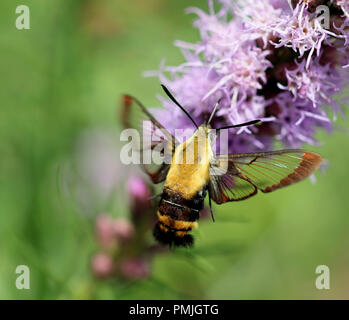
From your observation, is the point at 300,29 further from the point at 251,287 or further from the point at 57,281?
the point at 251,287

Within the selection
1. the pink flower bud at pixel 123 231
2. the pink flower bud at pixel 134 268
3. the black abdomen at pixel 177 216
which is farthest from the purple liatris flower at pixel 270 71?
the pink flower bud at pixel 134 268

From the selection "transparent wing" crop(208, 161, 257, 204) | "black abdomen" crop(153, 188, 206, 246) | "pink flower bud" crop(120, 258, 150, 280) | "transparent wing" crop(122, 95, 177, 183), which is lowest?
"pink flower bud" crop(120, 258, 150, 280)

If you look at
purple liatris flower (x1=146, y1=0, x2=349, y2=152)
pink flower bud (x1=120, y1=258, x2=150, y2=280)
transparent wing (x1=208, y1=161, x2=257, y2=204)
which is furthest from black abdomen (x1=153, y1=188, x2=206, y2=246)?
pink flower bud (x1=120, y1=258, x2=150, y2=280)

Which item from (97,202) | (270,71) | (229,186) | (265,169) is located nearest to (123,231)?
(97,202)

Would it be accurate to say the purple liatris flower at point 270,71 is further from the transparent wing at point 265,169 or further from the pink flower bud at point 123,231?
the pink flower bud at point 123,231

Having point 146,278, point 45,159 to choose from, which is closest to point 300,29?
point 146,278

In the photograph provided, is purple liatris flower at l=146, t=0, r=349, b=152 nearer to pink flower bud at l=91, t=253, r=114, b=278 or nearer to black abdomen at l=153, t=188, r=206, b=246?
black abdomen at l=153, t=188, r=206, b=246

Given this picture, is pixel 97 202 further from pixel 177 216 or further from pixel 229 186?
pixel 229 186
